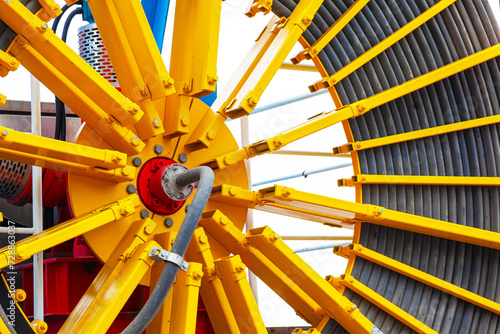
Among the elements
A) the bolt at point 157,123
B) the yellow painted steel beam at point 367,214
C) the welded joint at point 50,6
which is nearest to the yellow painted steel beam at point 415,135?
the yellow painted steel beam at point 367,214

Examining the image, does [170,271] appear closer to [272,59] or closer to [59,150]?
[59,150]

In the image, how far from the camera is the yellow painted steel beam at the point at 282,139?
502cm

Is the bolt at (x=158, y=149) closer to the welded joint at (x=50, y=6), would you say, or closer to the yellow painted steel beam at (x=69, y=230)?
the yellow painted steel beam at (x=69, y=230)

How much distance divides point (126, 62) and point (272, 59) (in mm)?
1130

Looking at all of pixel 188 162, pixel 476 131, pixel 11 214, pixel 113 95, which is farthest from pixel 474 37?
pixel 11 214

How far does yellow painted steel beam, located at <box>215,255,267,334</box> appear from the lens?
183 inches

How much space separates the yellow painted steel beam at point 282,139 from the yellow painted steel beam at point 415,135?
0.25m

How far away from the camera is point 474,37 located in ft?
19.3

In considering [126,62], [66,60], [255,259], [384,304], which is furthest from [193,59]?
[384,304]

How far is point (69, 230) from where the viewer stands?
4.11 m

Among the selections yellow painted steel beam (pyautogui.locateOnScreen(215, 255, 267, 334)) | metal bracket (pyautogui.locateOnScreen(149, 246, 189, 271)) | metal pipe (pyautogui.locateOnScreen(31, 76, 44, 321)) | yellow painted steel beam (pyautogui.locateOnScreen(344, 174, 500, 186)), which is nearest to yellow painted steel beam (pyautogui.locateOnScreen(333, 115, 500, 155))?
yellow painted steel beam (pyautogui.locateOnScreen(344, 174, 500, 186))

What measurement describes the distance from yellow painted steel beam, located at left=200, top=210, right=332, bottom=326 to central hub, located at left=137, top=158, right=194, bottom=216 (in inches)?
10.4

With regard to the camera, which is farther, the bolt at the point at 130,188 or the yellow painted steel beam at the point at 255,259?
the yellow painted steel beam at the point at 255,259

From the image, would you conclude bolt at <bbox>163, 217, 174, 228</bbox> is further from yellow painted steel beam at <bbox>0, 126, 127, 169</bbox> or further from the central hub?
yellow painted steel beam at <bbox>0, 126, 127, 169</bbox>
